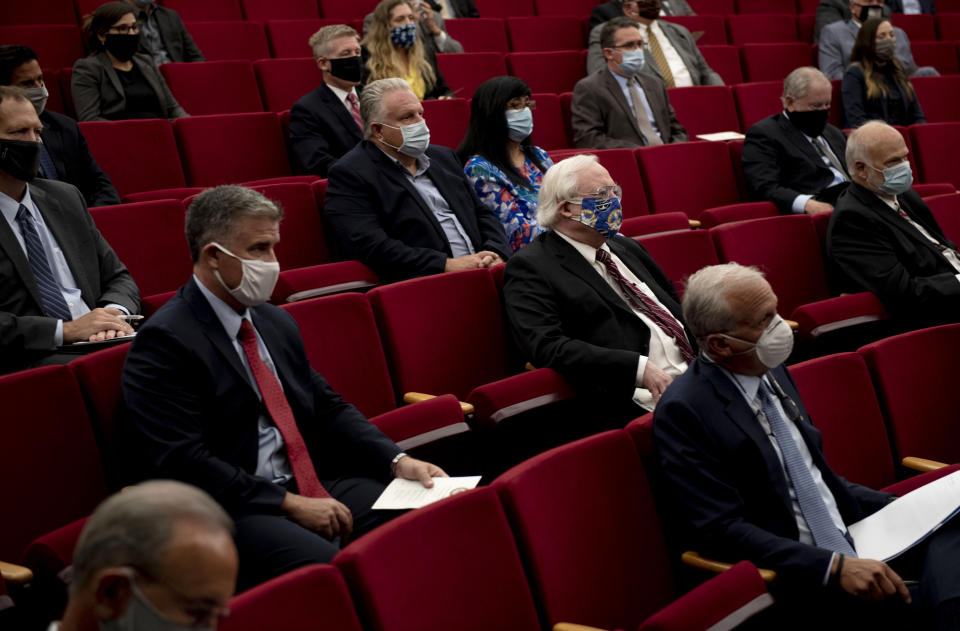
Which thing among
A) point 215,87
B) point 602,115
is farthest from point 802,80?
point 215,87

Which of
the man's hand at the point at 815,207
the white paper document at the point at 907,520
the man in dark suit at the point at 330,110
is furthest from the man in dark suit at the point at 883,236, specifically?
the man in dark suit at the point at 330,110

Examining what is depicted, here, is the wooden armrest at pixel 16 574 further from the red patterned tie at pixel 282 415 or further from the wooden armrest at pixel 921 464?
the wooden armrest at pixel 921 464

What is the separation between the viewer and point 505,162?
Answer: 81.0 inches

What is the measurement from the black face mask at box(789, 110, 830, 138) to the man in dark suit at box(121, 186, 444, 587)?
1.66 meters

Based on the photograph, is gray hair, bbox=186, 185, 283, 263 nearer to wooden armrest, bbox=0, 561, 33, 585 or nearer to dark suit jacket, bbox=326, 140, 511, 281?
wooden armrest, bbox=0, 561, 33, 585

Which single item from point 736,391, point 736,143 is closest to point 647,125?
point 736,143

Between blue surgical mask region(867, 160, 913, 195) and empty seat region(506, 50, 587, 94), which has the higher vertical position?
empty seat region(506, 50, 587, 94)

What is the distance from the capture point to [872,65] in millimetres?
3029

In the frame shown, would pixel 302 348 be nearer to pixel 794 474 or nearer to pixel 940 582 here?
pixel 794 474

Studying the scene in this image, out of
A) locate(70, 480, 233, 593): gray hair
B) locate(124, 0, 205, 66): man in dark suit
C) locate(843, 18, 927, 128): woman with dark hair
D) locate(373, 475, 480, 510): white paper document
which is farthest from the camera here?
locate(843, 18, 927, 128): woman with dark hair

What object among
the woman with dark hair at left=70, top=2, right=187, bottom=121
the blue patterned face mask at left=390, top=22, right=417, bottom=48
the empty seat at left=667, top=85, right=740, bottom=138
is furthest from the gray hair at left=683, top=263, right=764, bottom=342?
the empty seat at left=667, top=85, right=740, bottom=138

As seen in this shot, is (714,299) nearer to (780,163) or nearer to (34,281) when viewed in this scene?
(34,281)

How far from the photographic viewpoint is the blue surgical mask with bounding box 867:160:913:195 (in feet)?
6.28

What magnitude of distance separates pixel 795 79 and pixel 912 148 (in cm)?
50
